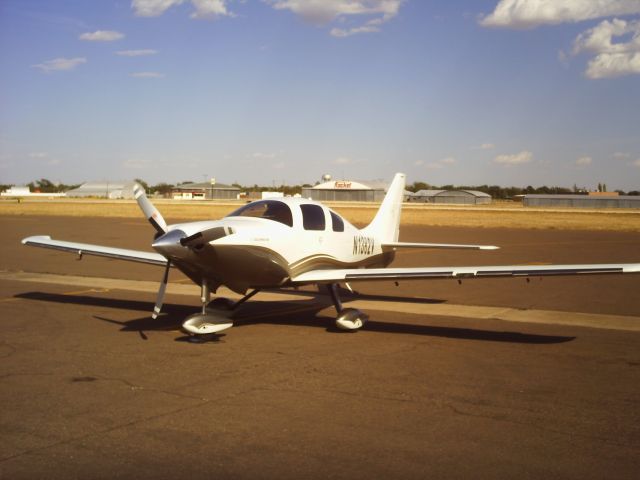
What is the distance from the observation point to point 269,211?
12.2 m

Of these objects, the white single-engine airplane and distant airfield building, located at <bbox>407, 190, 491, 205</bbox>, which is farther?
distant airfield building, located at <bbox>407, 190, 491, 205</bbox>

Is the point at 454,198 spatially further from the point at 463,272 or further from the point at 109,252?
the point at 463,272

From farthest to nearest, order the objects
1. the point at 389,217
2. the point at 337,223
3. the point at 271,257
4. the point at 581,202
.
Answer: the point at 581,202 → the point at 389,217 → the point at 337,223 → the point at 271,257

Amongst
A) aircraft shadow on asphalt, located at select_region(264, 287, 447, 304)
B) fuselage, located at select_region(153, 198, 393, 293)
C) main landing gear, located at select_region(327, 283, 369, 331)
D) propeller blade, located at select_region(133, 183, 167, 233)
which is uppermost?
propeller blade, located at select_region(133, 183, 167, 233)

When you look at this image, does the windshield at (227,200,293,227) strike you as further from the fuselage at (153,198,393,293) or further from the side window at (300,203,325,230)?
the side window at (300,203,325,230)

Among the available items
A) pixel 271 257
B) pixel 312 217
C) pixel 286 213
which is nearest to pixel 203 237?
pixel 271 257

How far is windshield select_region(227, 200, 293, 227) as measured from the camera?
476 inches

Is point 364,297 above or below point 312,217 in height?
below

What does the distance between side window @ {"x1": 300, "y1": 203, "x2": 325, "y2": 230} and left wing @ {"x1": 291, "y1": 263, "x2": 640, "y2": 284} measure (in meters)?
0.85

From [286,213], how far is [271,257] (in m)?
1.05

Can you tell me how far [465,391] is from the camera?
811cm

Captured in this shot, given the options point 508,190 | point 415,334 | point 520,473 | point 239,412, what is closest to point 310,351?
point 415,334

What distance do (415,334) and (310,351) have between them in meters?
2.27

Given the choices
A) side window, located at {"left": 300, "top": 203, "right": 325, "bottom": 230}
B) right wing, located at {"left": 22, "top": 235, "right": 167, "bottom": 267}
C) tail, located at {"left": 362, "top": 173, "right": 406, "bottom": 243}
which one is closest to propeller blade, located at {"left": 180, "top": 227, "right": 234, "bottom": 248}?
side window, located at {"left": 300, "top": 203, "right": 325, "bottom": 230}
